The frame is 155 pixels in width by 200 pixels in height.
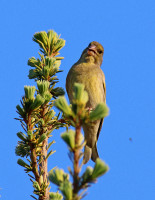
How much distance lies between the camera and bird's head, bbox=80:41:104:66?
520cm

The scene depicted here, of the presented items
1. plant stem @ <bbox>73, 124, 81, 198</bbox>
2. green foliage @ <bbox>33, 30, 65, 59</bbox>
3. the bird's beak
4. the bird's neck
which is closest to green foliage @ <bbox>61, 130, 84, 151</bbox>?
plant stem @ <bbox>73, 124, 81, 198</bbox>

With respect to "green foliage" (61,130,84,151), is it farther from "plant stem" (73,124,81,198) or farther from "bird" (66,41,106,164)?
"bird" (66,41,106,164)

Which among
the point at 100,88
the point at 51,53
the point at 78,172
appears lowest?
the point at 78,172

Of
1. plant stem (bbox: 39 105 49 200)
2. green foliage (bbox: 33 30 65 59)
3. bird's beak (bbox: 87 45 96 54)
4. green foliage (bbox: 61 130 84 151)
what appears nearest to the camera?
green foliage (bbox: 61 130 84 151)

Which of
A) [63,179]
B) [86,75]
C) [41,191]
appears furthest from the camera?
[86,75]

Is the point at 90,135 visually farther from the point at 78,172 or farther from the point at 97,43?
the point at 78,172

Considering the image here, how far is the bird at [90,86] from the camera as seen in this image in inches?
180

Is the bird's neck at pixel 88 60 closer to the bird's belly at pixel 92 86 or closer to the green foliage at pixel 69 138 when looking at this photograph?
the bird's belly at pixel 92 86

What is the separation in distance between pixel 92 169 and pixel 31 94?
98cm

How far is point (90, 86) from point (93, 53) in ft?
Answer: 3.01

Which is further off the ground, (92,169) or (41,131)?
(41,131)

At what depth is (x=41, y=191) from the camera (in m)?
2.19

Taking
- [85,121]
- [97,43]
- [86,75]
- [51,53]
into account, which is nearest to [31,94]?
[85,121]

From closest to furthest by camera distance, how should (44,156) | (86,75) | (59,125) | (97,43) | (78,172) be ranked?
(78,172)
(44,156)
(59,125)
(86,75)
(97,43)
